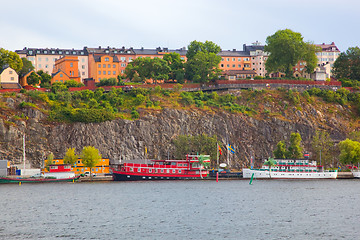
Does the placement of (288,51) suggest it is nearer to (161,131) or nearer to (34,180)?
(161,131)

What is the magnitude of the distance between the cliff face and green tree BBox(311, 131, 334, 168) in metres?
3.58

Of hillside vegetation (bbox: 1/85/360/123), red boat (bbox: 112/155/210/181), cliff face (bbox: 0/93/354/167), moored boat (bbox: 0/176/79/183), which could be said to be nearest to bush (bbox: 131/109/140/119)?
hillside vegetation (bbox: 1/85/360/123)

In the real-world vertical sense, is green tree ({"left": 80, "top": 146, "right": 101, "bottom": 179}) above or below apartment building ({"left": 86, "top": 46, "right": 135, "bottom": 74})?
below

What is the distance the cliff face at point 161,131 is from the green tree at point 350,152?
14754mm

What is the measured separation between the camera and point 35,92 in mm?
147000

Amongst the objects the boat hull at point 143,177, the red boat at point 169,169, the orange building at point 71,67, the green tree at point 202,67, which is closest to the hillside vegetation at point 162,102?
the green tree at point 202,67

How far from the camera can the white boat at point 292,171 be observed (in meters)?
130

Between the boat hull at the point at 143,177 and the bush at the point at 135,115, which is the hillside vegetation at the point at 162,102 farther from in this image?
the boat hull at the point at 143,177

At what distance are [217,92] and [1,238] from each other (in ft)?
369

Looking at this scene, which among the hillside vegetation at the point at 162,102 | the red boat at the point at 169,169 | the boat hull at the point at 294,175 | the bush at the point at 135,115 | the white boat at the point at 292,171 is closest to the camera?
the red boat at the point at 169,169

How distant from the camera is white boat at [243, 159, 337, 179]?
12950cm

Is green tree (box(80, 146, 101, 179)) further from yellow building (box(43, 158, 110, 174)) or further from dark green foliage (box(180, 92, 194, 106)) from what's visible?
dark green foliage (box(180, 92, 194, 106))

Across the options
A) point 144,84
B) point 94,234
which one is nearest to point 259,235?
point 94,234

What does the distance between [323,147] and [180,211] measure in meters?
72.6
